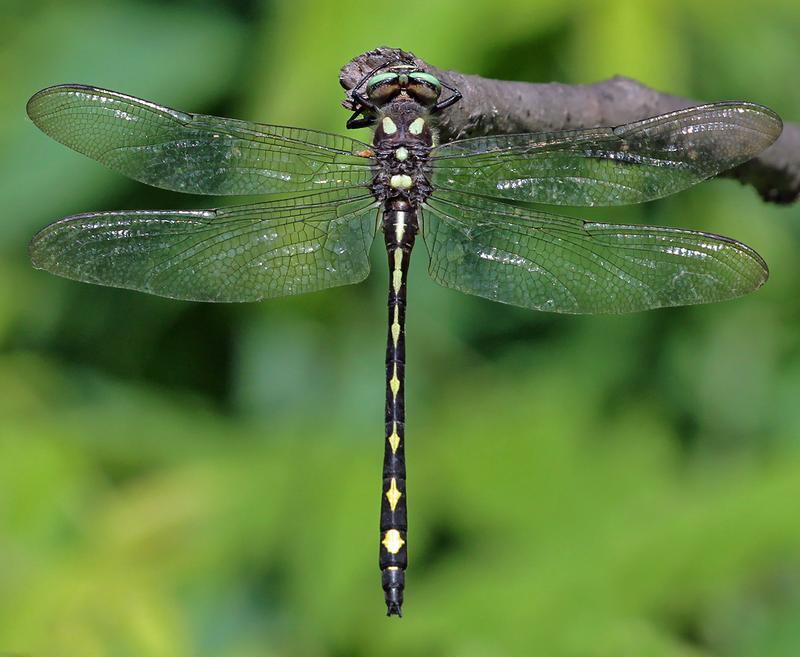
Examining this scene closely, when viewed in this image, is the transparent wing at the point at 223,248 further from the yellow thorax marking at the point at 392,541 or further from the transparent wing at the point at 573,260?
the yellow thorax marking at the point at 392,541

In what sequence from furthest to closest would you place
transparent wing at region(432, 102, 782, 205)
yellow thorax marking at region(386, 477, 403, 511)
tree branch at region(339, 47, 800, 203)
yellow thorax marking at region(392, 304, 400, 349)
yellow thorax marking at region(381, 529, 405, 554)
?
yellow thorax marking at region(392, 304, 400, 349) < yellow thorax marking at region(386, 477, 403, 511) < yellow thorax marking at region(381, 529, 405, 554) < transparent wing at region(432, 102, 782, 205) < tree branch at region(339, 47, 800, 203)

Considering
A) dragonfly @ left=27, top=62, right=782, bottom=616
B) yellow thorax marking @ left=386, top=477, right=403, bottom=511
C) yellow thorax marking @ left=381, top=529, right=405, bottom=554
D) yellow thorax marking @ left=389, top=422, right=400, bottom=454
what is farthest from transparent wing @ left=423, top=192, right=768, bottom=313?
yellow thorax marking @ left=381, top=529, right=405, bottom=554

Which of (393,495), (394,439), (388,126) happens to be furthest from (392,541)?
(388,126)

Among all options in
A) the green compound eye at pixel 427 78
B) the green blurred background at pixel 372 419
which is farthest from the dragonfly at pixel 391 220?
the green blurred background at pixel 372 419

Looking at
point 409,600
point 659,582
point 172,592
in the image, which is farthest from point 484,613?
point 172,592

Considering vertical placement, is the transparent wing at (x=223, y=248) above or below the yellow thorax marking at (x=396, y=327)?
above

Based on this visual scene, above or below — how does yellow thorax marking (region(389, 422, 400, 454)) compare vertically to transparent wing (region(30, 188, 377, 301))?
below

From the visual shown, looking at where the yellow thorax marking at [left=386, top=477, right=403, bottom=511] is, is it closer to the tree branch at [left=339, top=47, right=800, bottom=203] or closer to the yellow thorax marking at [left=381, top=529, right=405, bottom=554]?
the yellow thorax marking at [left=381, top=529, right=405, bottom=554]
